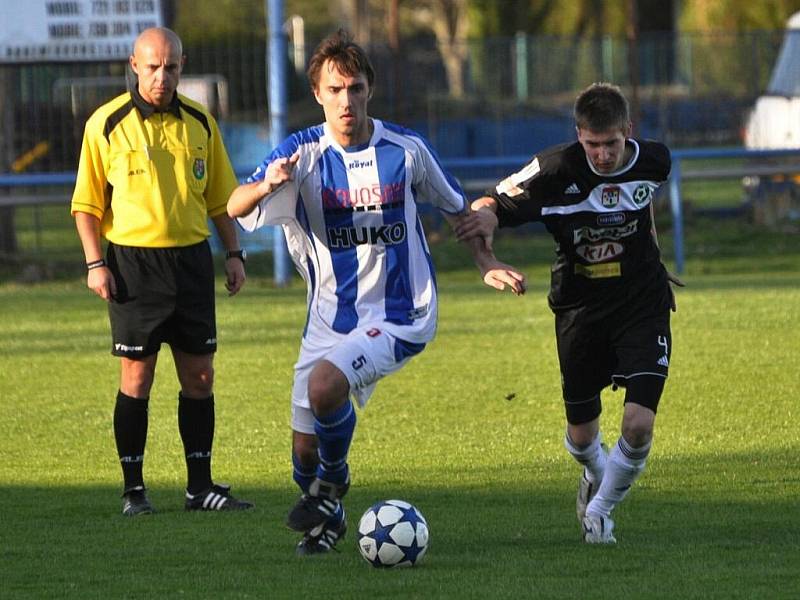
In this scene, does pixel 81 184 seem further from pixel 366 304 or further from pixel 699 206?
pixel 699 206

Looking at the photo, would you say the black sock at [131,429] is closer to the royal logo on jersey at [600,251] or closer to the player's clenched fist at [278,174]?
the player's clenched fist at [278,174]

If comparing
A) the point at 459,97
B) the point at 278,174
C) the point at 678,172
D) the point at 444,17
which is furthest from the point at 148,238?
the point at 444,17

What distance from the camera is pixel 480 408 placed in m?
10.1

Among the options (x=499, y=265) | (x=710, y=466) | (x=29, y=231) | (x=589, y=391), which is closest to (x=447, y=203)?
(x=499, y=265)

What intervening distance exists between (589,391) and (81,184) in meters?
2.36

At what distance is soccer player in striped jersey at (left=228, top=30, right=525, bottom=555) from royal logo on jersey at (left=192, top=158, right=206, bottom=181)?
1.15 metres

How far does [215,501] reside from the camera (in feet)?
23.6

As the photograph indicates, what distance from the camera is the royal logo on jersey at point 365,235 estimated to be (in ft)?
20.0

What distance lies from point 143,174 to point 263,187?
1492mm

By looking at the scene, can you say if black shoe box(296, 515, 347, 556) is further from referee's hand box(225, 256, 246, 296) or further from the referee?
referee's hand box(225, 256, 246, 296)

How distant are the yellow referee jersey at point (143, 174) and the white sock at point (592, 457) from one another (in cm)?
190

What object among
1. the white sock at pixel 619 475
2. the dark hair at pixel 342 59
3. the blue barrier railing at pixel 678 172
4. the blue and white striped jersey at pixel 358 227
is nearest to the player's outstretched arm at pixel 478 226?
the blue and white striped jersey at pixel 358 227

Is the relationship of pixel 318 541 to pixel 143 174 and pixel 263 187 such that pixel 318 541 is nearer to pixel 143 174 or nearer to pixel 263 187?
pixel 263 187

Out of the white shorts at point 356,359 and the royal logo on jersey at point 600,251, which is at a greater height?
the royal logo on jersey at point 600,251
